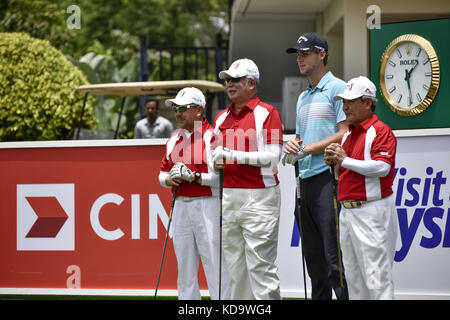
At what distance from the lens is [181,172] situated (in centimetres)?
543

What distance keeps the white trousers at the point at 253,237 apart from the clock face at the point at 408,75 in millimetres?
4288

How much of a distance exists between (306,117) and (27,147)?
327cm

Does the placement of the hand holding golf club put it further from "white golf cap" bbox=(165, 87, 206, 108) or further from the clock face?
the clock face

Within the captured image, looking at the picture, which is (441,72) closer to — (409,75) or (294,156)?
(409,75)

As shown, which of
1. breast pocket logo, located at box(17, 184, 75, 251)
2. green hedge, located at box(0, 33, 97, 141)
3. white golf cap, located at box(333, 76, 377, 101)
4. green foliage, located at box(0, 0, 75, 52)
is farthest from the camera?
green foliage, located at box(0, 0, 75, 52)

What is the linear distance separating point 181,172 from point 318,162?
41.4 inches

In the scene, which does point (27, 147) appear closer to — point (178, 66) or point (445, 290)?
point (445, 290)

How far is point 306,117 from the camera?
218 inches

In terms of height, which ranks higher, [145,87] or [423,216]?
[145,87]

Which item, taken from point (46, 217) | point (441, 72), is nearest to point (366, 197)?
point (46, 217)

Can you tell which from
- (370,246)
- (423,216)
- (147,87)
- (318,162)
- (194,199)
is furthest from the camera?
(147,87)

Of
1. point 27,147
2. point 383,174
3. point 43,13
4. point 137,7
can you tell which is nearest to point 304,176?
point 383,174

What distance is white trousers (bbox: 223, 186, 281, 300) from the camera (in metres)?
5.04

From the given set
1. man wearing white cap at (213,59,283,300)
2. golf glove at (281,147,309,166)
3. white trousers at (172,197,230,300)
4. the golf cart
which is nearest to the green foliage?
the golf cart
